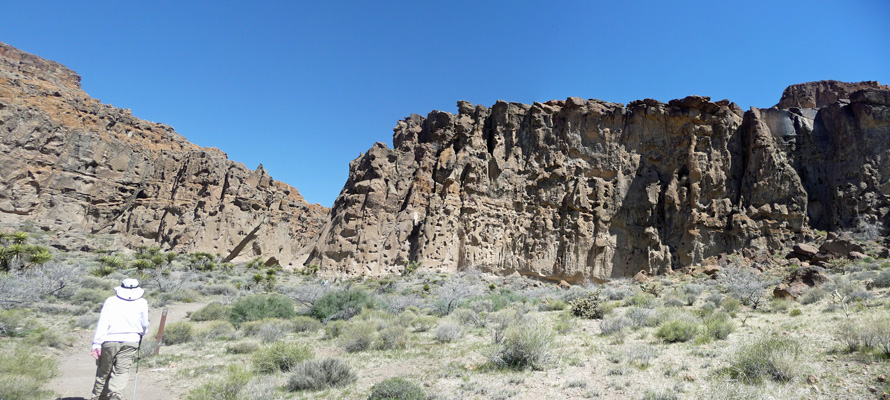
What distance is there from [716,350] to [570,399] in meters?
3.65

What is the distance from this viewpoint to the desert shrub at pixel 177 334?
36.3 ft

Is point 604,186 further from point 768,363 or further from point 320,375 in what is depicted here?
point 320,375

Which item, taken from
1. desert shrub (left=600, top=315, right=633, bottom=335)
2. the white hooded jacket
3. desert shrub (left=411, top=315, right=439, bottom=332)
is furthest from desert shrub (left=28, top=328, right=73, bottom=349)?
desert shrub (left=600, top=315, right=633, bottom=335)

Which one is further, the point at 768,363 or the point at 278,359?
the point at 278,359

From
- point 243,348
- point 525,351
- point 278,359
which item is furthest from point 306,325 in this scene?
point 525,351

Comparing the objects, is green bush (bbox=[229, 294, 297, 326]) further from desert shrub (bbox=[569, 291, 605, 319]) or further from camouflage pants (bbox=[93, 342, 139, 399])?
desert shrub (bbox=[569, 291, 605, 319])

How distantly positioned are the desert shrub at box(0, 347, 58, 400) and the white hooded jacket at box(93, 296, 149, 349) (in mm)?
1566

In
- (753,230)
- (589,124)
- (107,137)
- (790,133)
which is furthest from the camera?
(107,137)

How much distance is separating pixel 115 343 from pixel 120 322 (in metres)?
0.27

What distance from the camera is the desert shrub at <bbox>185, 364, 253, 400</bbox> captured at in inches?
235

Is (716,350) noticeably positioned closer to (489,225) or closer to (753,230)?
(489,225)

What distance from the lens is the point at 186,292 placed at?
20125mm

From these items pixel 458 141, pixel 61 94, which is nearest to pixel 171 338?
pixel 458 141

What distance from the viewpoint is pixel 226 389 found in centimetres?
621
